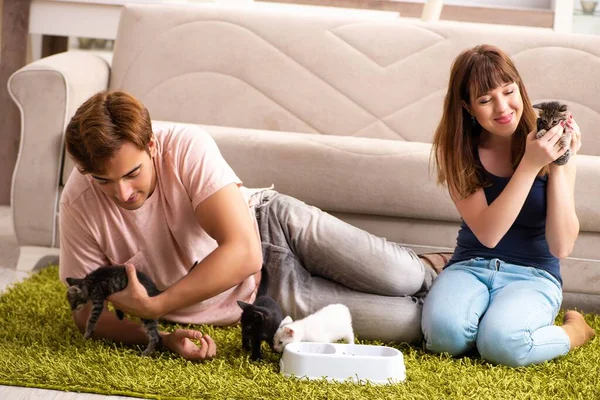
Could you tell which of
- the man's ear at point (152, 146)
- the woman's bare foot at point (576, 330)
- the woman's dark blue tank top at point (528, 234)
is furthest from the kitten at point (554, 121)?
the man's ear at point (152, 146)

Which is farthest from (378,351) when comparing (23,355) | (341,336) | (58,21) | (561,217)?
(58,21)

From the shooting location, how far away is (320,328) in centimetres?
172

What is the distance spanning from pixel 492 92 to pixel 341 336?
640 mm

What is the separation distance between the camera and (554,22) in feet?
12.6

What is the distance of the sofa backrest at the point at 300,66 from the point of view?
2912 mm

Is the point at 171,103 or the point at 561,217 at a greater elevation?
the point at 561,217

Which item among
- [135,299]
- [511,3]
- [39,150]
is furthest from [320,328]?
[511,3]

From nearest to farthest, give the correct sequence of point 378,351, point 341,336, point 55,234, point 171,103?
point 378,351 < point 341,336 < point 55,234 < point 171,103

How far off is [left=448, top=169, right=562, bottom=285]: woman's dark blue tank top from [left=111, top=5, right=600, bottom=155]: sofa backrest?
1022 mm

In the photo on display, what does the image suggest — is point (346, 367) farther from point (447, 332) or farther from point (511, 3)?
→ point (511, 3)

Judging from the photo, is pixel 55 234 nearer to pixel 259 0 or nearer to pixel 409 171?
pixel 409 171

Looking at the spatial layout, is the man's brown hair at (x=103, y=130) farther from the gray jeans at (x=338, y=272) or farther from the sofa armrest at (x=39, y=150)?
the sofa armrest at (x=39, y=150)

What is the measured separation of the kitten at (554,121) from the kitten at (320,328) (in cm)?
58

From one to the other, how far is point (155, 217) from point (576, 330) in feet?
3.37
